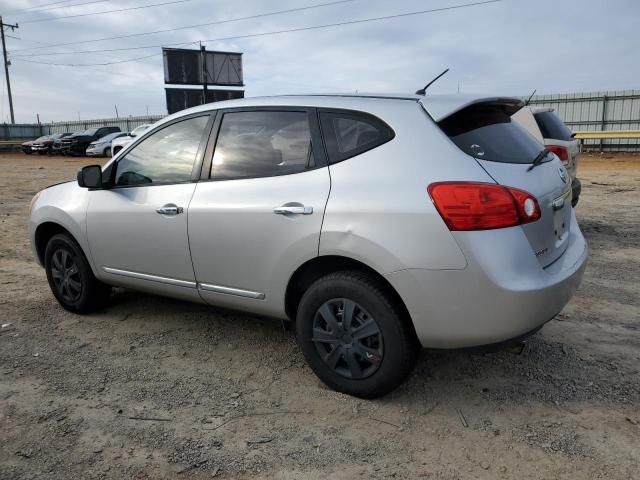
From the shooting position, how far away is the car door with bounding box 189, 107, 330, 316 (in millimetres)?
3141

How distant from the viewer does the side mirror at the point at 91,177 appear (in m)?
4.15

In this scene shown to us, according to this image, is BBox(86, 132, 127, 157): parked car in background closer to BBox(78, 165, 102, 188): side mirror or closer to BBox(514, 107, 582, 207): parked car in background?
BBox(514, 107, 582, 207): parked car in background

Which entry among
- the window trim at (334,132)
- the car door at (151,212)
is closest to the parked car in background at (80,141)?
the car door at (151,212)

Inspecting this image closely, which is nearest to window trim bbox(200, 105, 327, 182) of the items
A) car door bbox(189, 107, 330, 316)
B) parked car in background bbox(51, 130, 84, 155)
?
car door bbox(189, 107, 330, 316)

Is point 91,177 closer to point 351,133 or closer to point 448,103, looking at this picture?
point 351,133

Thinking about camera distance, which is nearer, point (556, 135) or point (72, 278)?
point (72, 278)

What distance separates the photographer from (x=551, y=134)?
7191 mm

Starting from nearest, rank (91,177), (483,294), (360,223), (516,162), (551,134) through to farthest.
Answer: (483,294), (360,223), (516,162), (91,177), (551,134)

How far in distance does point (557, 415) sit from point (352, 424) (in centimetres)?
112

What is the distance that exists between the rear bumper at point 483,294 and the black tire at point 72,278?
2841mm

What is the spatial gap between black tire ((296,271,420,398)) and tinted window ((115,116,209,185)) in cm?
136

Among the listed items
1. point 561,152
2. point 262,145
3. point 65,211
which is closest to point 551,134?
point 561,152

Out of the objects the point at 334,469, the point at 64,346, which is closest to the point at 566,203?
the point at 334,469

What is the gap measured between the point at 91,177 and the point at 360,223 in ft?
7.81
